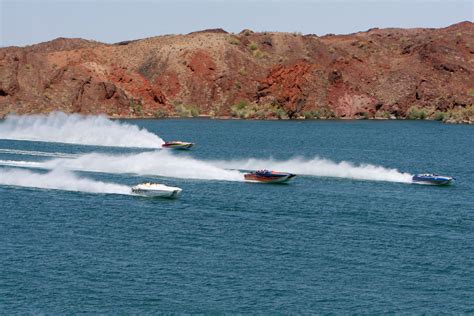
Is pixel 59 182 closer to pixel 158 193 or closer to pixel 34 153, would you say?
pixel 158 193

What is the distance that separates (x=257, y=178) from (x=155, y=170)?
12319 millimetres

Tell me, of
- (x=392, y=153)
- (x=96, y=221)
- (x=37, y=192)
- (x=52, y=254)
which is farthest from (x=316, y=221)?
(x=392, y=153)

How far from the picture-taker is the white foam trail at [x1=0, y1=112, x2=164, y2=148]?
134000 millimetres

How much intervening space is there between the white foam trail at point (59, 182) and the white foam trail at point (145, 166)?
5.98 meters

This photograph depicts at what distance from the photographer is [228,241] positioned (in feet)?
202

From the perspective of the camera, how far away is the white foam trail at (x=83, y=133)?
5276 inches

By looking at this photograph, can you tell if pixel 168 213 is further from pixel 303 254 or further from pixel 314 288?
pixel 314 288

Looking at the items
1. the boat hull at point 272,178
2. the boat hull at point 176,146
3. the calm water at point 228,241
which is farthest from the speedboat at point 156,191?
the boat hull at point 176,146

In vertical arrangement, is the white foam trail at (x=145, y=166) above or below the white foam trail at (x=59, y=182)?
above

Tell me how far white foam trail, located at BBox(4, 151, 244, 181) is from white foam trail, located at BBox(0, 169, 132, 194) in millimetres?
5975

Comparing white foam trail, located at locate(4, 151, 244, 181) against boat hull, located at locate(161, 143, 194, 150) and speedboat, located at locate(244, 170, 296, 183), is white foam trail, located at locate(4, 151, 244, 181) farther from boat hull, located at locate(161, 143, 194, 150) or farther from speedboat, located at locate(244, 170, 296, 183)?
boat hull, located at locate(161, 143, 194, 150)

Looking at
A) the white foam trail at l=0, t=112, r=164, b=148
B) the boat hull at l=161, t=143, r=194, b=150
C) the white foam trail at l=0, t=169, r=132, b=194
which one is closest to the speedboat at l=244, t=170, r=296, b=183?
the white foam trail at l=0, t=169, r=132, b=194

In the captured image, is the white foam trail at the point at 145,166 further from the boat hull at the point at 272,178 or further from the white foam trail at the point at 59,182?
the white foam trail at the point at 59,182

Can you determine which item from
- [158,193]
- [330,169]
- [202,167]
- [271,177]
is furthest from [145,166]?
[330,169]
